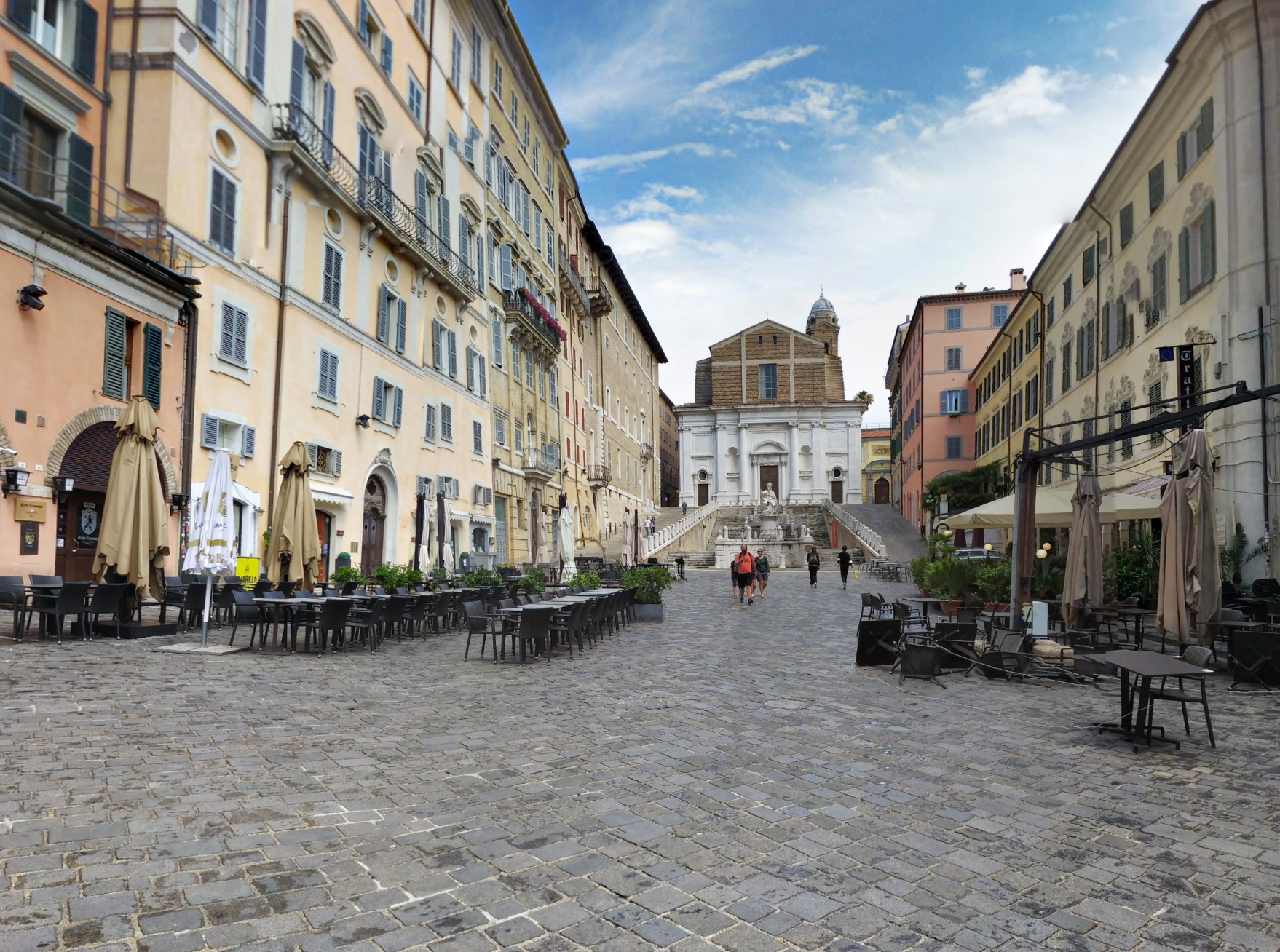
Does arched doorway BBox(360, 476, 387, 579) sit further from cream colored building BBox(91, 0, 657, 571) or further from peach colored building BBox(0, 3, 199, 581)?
peach colored building BBox(0, 3, 199, 581)

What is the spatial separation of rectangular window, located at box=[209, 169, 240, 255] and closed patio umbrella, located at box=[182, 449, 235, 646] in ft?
25.2

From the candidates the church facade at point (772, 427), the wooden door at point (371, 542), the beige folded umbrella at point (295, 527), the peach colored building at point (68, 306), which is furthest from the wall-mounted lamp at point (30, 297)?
the church facade at point (772, 427)

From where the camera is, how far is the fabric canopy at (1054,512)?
1508cm

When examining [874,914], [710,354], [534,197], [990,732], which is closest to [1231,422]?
[990,732]

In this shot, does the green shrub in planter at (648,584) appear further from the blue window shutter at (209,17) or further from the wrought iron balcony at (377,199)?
the blue window shutter at (209,17)

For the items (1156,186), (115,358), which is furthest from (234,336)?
(1156,186)

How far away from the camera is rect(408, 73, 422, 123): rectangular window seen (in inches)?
1004

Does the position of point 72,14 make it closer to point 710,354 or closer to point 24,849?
point 24,849

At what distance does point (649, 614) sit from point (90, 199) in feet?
42.2

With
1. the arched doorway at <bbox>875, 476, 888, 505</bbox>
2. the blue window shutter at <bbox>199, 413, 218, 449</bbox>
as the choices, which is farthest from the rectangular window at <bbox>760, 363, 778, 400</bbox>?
the blue window shutter at <bbox>199, 413, 218, 449</bbox>

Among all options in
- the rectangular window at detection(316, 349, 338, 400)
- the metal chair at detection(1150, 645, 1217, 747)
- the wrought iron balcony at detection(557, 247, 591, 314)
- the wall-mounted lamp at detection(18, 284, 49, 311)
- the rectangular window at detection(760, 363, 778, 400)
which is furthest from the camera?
the rectangular window at detection(760, 363, 778, 400)

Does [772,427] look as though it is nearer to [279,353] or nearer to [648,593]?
[648,593]

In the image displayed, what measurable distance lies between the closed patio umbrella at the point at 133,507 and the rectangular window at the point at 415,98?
58.6ft

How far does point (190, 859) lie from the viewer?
3.95 meters
